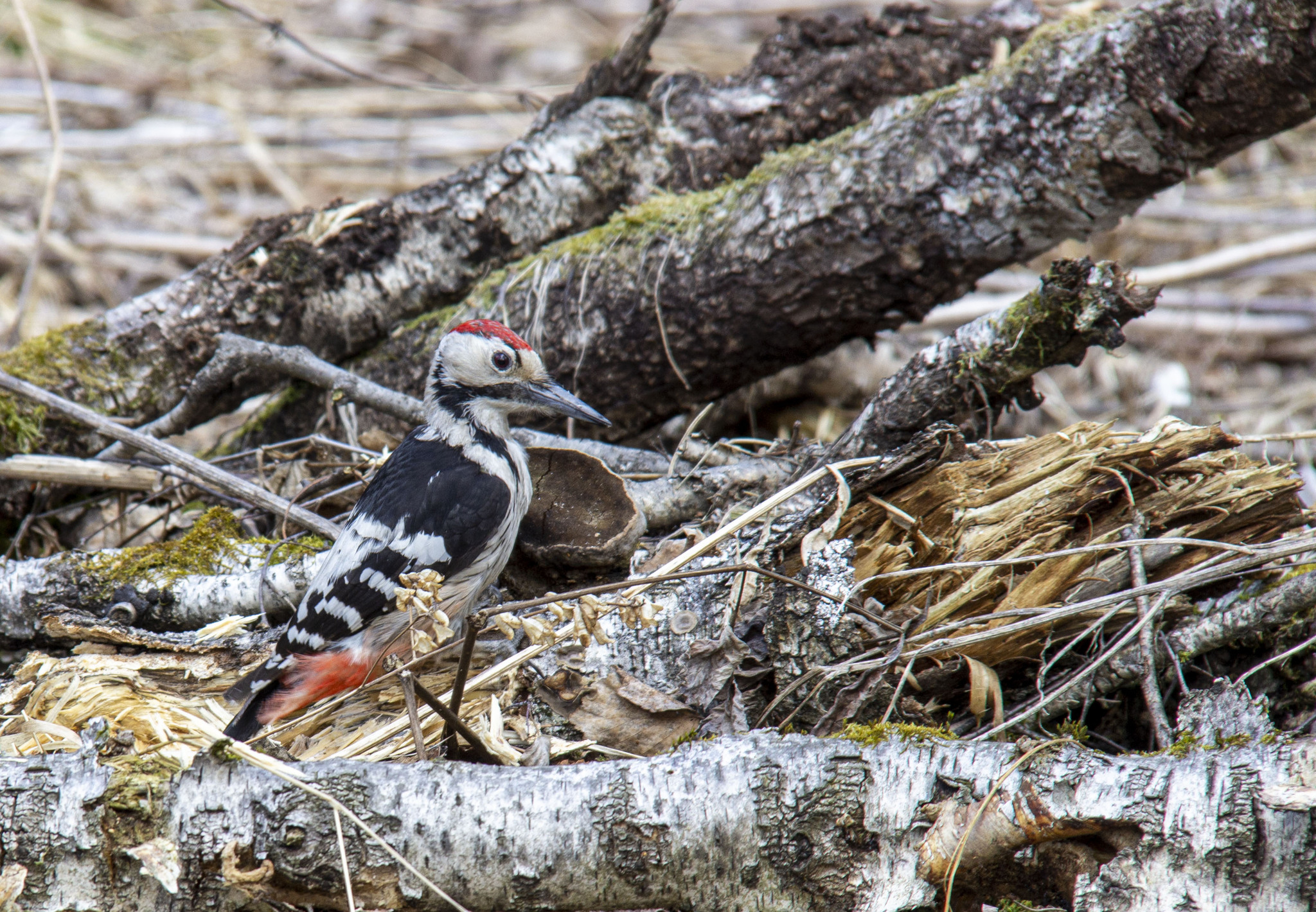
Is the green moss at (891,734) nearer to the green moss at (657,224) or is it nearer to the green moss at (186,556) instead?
the green moss at (186,556)

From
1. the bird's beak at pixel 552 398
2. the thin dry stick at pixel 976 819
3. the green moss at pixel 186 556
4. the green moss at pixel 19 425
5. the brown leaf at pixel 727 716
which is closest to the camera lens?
the thin dry stick at pixel 976 819

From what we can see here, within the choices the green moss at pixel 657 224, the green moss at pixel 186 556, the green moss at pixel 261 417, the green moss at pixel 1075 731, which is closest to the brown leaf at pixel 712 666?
the green moss at pixel 1075 731

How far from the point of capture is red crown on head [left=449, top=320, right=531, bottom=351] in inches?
130

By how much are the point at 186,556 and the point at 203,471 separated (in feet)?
0.89

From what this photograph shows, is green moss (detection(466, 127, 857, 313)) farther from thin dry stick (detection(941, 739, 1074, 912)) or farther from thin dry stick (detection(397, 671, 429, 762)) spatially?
thin dry stick (detection(941, 739, 1074, 912))

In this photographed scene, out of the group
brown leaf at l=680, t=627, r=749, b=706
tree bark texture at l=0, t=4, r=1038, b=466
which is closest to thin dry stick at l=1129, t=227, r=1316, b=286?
tree bark texture at l=0, t=4, r=1038, b=466

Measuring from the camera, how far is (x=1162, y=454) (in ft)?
8.96

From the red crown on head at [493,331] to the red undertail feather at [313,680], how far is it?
107cm

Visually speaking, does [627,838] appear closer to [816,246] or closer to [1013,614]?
[1013,614]

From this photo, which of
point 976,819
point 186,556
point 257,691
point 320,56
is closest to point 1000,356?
point 976,819

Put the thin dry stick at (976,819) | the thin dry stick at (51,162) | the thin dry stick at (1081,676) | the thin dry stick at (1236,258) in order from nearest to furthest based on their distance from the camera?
the thin dry stick at (976,819)
the thin dry stick at (1081,676)
the thin dry stick at (51,162)
the thin dry stick at (1236,258)

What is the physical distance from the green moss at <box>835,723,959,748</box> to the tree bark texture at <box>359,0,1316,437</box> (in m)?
1.92

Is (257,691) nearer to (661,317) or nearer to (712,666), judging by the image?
(712,666)

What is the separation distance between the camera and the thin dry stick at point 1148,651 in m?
2.32
